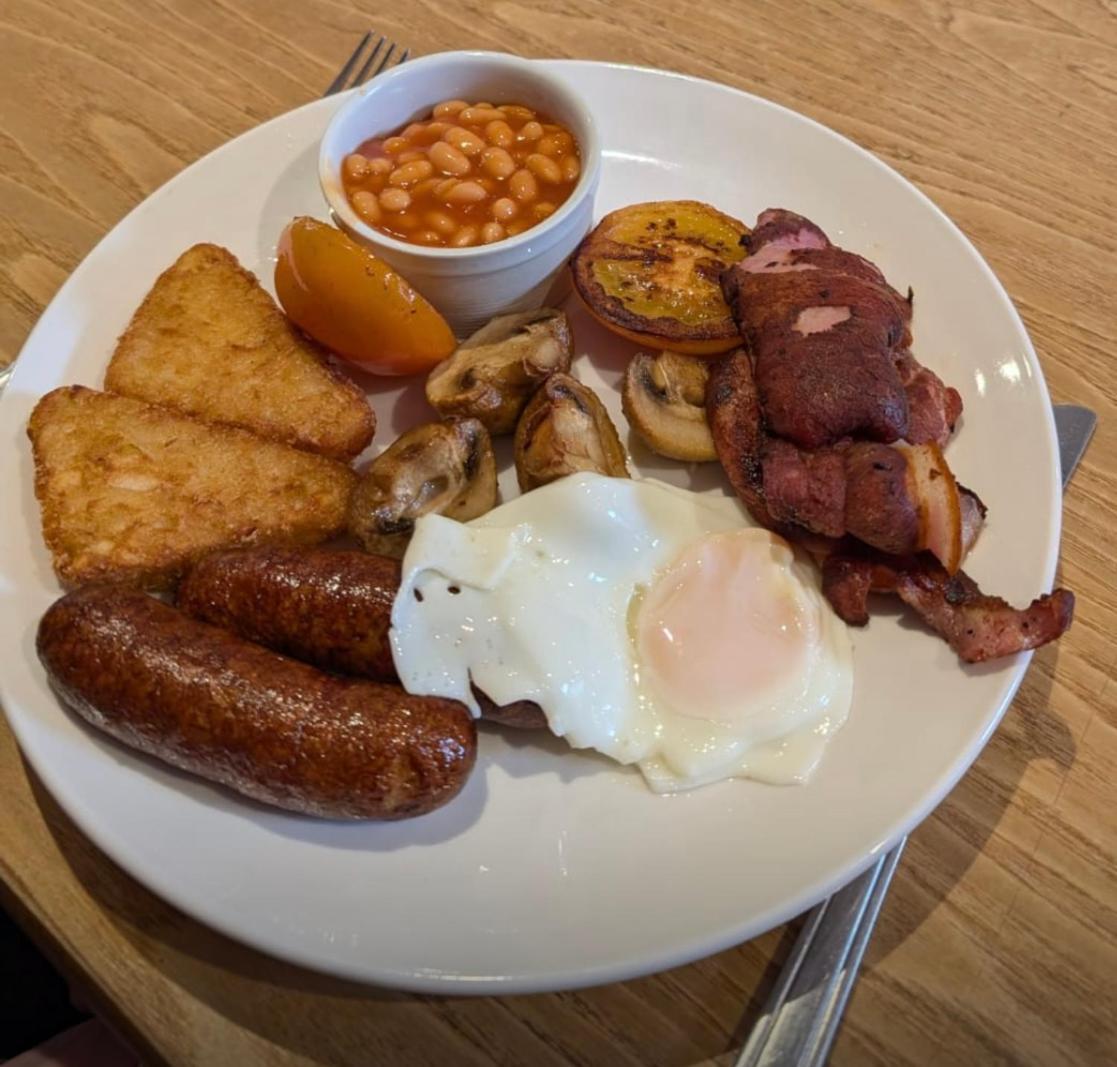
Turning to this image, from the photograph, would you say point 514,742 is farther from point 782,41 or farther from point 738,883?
point 782,41

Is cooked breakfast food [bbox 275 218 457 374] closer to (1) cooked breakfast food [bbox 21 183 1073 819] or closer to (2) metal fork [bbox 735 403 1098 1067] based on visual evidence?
(1) cooked breakfast food [bbox 21 183 1073 819]

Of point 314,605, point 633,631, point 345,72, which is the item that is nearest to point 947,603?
point 633,631

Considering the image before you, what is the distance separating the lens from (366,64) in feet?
8.90

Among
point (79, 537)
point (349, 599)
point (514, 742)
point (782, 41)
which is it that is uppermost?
point (782, 41)

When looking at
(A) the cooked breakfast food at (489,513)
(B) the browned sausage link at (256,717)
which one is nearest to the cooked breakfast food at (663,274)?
(A) the cooked breakfast food at (489,513)

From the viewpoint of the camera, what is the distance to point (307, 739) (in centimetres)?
149

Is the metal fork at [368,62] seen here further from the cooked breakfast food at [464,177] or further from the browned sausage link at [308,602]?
the browned sausage link at [308,602]

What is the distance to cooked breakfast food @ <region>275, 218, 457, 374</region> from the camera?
1945mm

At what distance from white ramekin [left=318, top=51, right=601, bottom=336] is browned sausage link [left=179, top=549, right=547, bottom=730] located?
2.24 feet

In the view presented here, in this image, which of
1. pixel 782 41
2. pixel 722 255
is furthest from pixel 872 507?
pixel 782 41

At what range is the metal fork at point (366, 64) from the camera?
8.70ft

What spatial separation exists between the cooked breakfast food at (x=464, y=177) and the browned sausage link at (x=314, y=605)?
2.57 ft

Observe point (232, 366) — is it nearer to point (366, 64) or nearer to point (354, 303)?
point (354, 303)

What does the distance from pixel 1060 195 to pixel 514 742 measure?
2132 millimetres
